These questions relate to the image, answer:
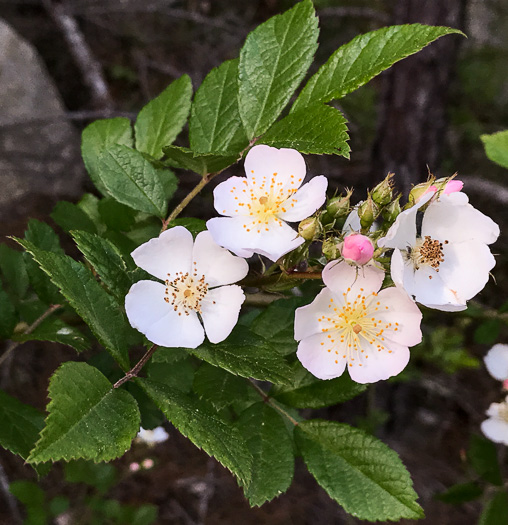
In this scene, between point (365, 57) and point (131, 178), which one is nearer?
point (365, 57)

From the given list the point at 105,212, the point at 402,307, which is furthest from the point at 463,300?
the point at 105,212

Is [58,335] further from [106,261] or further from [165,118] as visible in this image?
[165,118]

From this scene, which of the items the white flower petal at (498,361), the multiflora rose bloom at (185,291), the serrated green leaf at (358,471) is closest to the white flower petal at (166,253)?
the multiflora rose bloom at (185,291)

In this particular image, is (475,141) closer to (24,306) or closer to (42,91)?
(42,91)

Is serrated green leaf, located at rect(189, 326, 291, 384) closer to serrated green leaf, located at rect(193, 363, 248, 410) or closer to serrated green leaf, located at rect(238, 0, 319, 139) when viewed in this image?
serrated green leaf, located at rect(193, 363, 248, 410)

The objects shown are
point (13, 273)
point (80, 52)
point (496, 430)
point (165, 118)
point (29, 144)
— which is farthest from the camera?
point (80, 52)

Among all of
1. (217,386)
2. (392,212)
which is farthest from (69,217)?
(392,212)

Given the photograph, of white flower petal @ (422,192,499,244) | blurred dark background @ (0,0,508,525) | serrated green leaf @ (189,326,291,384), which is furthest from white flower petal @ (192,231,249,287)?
blurred dark background @ (0,0,508,525)
